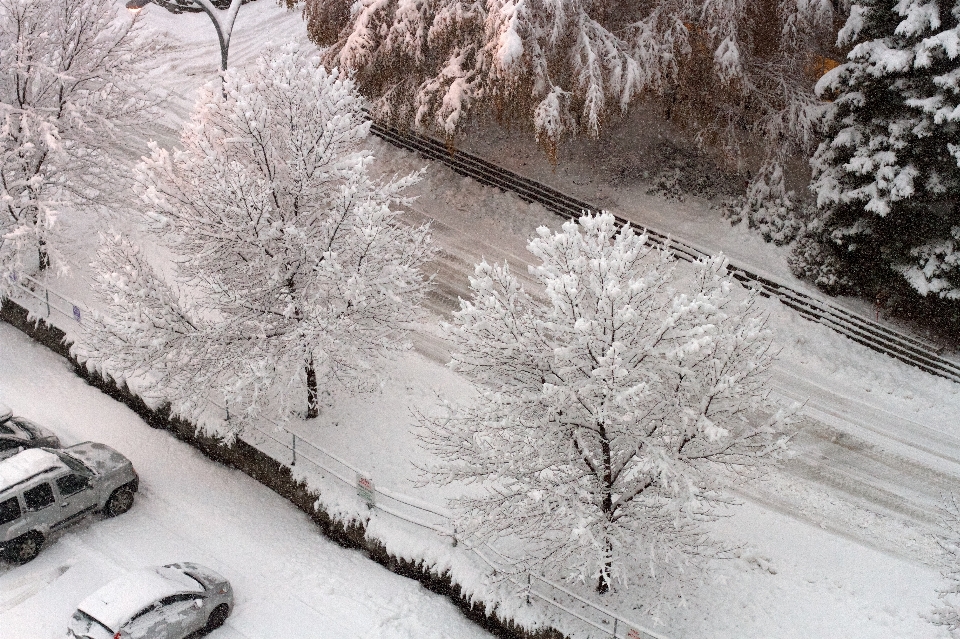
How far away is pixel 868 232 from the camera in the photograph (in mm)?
21344

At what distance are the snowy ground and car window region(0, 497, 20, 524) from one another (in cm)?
113

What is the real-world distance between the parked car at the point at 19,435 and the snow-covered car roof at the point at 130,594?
4.53 metres

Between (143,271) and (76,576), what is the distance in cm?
570

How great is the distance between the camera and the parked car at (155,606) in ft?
37.9

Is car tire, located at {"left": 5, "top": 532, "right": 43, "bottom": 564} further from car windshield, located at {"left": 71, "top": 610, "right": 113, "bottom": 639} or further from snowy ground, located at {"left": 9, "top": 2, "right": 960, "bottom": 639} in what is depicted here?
car windshield, located at {"left": 71, "top": 610, "right": 113, "bottom": 639}

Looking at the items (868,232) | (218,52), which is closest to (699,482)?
(868,232)

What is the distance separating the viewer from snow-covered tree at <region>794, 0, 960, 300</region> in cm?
1947

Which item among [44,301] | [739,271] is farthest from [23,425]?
[739,271]

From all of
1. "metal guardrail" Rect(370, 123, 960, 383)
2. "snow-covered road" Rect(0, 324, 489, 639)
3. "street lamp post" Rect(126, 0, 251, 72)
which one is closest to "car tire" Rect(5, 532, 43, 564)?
"snow-covered road" Rect(0, 324, 489, 639)

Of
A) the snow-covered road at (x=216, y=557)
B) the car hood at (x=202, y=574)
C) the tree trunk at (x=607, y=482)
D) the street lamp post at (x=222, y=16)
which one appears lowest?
the snow-covered road at (x=216, y=557)

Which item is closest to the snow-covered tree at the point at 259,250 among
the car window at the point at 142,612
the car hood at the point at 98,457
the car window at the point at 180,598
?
the car hood at the point at 98,457

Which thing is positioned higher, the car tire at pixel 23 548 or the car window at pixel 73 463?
the car window at pixel 73 463

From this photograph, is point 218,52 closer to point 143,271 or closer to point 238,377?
point 143,271

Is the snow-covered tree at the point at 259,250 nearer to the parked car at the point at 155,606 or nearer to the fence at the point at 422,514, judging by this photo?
the fence at the point at 422,514
